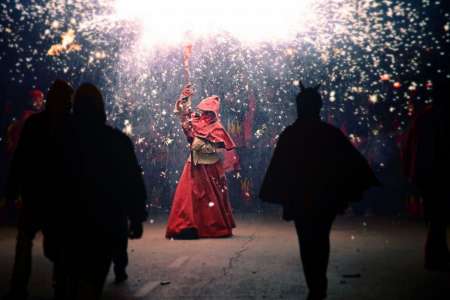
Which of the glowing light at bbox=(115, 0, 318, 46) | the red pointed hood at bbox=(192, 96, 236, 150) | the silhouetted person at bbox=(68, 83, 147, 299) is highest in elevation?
the glowing light at bbox=(115, 0, 318, 46)

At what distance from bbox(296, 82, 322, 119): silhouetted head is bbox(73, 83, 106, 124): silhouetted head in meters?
2.16

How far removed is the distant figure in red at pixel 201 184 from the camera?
1329 cm

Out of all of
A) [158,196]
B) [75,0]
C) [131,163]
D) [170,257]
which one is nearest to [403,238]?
[170,257]

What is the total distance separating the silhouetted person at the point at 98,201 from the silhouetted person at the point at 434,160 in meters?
4.39

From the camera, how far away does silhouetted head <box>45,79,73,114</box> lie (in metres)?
7.05

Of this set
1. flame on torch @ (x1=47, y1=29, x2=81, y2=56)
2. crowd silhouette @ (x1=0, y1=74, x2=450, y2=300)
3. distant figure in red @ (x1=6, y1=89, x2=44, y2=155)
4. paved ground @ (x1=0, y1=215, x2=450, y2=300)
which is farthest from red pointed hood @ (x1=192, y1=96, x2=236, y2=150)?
flame on torch @ (x1=47, y1=29, x2=81, y2=56)

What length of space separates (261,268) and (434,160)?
7.71 feet

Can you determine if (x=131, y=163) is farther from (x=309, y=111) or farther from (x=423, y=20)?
(x=423, y=20)

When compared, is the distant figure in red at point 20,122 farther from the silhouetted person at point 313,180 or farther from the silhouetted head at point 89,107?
the silhouetted head at point 89,107

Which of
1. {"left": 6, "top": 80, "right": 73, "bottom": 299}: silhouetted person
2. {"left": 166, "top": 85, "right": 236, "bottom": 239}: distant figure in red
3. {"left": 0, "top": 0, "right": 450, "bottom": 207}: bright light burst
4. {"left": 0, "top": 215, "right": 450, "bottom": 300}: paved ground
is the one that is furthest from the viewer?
{"left": 0, "top": 0, "right": 450, "bottom": 207}: bright light burst

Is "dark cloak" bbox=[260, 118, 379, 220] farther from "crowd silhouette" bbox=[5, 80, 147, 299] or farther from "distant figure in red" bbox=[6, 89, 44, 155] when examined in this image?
"distant figure in red" bbox=[6, 89, 44, 155]

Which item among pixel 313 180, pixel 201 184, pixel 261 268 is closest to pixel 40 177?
pixel 313 180

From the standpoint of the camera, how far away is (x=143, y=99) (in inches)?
920

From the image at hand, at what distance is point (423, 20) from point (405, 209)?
20.7 feet
